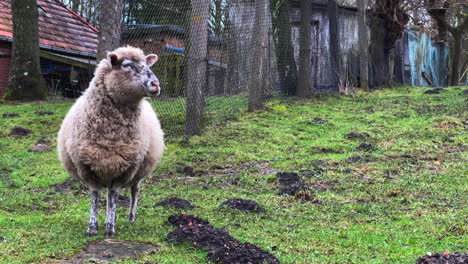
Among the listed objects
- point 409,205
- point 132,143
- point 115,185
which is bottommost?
point 409,205

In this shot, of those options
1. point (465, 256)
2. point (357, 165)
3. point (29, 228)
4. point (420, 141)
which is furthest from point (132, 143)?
point (420, 141)

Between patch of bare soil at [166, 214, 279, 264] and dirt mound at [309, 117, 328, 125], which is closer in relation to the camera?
patch of bare soil at [166, 214, 279, 264]

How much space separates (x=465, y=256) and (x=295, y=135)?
755cm

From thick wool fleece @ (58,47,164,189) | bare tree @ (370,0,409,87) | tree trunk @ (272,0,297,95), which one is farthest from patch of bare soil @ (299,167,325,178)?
bare tree @ (370,0,409,87)

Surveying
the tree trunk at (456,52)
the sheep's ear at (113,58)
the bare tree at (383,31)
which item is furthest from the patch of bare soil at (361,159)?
the tree trunk at (456,52)

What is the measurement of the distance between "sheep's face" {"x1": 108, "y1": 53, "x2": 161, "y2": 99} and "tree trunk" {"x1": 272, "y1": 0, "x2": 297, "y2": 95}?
9.66 meters

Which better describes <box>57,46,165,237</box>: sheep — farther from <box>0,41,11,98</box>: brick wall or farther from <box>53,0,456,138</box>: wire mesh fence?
<box>0,41,11,98</box>: brick wall

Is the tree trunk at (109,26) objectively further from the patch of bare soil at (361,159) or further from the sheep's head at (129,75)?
the patch of bare soil at (361,159)

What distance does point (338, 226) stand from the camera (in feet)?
19.6

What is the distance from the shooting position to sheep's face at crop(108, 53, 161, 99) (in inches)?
226

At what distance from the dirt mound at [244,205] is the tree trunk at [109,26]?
3.52 metres

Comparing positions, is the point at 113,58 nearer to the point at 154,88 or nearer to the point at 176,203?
the point at 154,88

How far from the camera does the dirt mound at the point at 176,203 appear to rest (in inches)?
265

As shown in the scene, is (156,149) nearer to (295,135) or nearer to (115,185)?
(115,185)
